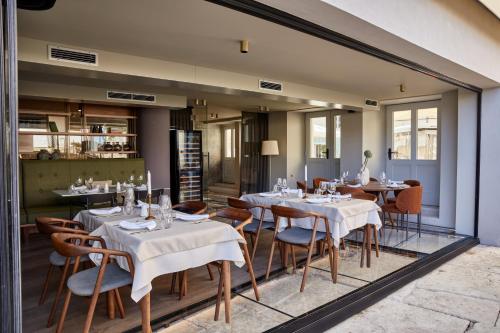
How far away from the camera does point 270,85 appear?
5707mm

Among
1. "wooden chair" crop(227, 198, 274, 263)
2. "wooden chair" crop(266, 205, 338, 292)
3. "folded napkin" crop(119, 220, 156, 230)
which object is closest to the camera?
"folded napkin" crop(119, 220, 156, 230)

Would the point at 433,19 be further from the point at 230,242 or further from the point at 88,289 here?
the point at 88,289

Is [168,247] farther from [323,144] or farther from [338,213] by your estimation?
[323,144]

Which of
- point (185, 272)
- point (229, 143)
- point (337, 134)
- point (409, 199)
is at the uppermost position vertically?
point (337, 134)

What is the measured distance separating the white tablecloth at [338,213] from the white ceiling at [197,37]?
178 cm

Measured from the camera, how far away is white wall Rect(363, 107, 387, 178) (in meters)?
8.60

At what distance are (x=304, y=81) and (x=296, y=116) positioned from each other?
443 cm

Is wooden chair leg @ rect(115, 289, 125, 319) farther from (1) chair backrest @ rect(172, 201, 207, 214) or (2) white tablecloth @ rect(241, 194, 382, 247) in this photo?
(2) white tablecloth @ rect(241, 194, 382, 247)

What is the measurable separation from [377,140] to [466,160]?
9.85ft

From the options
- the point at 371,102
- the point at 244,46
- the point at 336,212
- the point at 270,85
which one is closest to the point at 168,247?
the point at 336,212

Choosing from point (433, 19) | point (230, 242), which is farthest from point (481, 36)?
point (230, 242)

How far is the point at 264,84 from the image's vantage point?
5.62 meters

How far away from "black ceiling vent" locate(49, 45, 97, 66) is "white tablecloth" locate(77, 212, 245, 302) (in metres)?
1.99

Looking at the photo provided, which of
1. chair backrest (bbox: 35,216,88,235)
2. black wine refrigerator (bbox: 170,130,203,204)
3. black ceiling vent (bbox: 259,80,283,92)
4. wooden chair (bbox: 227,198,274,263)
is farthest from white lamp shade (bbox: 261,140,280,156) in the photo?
chair backrest (bbox: 35,216,88,235)
